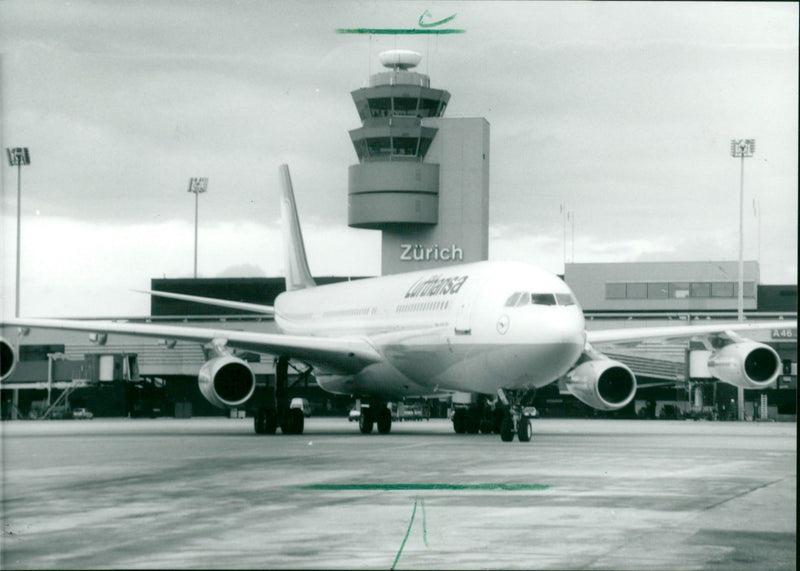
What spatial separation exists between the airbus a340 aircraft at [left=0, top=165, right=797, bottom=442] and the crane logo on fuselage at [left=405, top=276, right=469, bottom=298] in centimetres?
4

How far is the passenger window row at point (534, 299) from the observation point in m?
28.6

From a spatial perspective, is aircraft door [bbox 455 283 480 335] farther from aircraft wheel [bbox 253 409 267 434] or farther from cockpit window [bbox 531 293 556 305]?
aircraft wheel [bbox 253 409 267 434]

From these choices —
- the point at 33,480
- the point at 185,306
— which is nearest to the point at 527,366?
the point at 33,480

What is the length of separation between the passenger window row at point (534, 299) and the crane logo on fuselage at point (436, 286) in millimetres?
2509

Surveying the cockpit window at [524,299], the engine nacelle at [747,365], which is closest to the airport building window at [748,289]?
the engine nacelle at [747,365]

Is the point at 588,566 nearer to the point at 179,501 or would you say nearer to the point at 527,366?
the point at 179,501

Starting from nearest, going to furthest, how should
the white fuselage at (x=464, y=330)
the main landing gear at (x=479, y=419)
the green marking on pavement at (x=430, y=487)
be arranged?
1. the green marking on pavement at (x=430, y=487)
2. the white fuselage at (x=464, y=330)
3. the main landing gear at (x=479, y=419)

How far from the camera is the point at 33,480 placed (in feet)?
56.0

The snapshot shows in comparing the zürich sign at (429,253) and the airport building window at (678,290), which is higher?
the zürich sign at (429,253)

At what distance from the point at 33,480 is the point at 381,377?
1803 centimetres

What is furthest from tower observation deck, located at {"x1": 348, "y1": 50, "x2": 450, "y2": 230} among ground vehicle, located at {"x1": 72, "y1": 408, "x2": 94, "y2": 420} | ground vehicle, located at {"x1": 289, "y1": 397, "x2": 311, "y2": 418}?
ground vehicle, located at {"x1": 72, "y1": 408, "x2": 94, "y2": 420}

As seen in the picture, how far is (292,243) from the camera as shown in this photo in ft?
163

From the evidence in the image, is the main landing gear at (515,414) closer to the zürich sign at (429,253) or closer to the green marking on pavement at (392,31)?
the green marking on pavement at (392,31)

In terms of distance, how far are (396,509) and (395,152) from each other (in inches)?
2425
